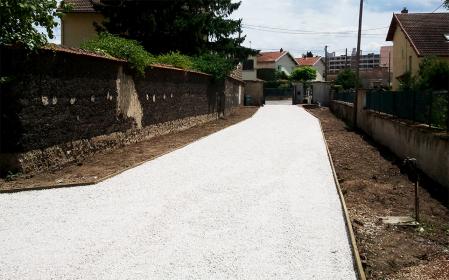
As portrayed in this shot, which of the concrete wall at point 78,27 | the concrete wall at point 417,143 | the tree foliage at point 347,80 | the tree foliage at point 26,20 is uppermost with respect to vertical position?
the concrete wall at point 78,27

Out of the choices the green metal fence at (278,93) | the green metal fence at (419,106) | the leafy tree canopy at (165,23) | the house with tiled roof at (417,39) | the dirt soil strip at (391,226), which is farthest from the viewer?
the green metal fence at (278,93)

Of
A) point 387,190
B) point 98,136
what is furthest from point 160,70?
point 387,190

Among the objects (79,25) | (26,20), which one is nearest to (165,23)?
(79,25)

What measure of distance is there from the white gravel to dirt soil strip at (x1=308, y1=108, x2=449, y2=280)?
34 cm

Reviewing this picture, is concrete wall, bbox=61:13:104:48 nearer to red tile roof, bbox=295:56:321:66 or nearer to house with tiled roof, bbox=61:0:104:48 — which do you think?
house with tiled roof, bbox=61:0:104:48

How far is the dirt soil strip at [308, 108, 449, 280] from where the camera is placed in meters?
5.16

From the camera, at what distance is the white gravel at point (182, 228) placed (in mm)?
4984

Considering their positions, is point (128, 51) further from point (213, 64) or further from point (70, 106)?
point (213, 64)

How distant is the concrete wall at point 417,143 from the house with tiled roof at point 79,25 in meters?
20.1

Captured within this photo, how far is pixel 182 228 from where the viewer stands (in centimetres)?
639

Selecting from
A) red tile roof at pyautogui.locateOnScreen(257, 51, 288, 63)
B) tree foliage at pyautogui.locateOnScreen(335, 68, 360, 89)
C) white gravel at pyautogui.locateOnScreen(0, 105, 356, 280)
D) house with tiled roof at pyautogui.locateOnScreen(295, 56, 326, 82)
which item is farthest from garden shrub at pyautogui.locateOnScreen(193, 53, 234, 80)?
house with tiled roof at pyautogui.locateOnScreen(295, 56, 326, 82)

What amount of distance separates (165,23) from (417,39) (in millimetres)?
21762

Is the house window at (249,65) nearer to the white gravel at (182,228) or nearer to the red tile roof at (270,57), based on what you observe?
the red tile roof at (270,57)

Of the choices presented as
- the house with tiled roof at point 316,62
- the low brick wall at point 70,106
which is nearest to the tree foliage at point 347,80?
the house with tiled roof at point 316,62
